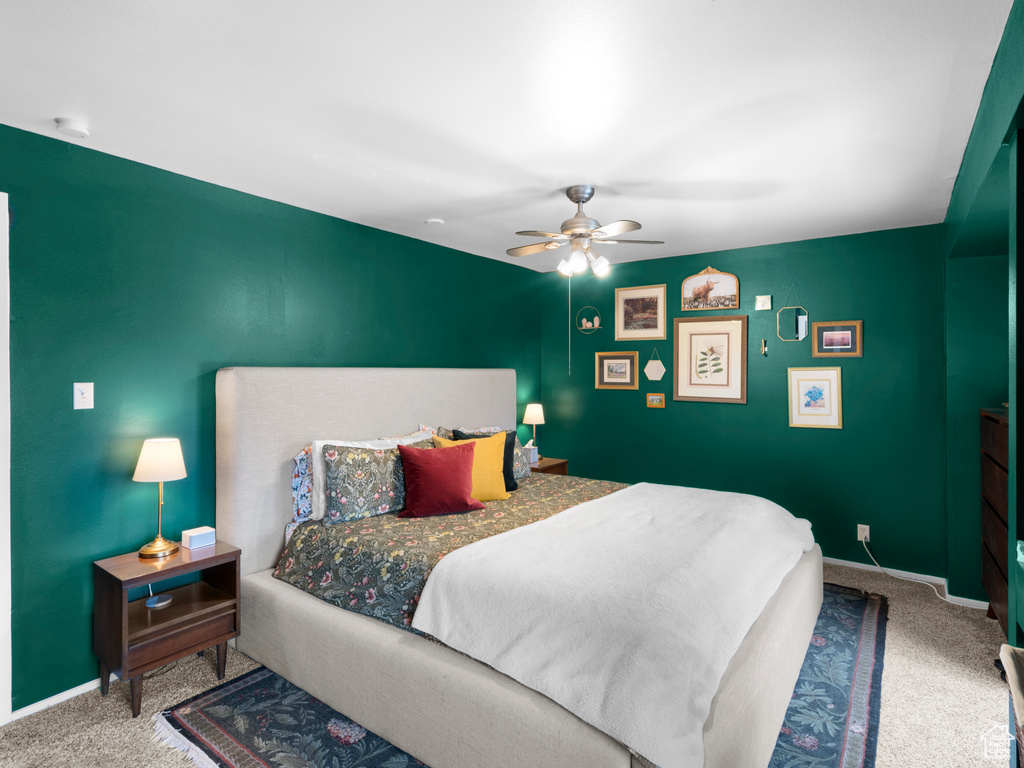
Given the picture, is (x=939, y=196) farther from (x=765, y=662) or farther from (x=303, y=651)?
(x=303, y=651)

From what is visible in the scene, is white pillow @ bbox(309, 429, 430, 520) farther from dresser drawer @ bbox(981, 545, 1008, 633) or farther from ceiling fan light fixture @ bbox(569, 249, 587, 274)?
dresser drawer @ bbox(981, 545, 1008, 633)

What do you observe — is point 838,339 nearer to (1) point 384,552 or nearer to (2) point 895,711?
(2) point 895,711

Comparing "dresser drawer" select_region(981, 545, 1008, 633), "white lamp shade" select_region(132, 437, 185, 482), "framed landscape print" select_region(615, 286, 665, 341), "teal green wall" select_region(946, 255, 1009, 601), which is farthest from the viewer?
"framed landscape print" select_region(615, 286, 665, 341)

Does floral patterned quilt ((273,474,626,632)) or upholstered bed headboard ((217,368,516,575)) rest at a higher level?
upholstered bed headboard ((217,368,516,575))

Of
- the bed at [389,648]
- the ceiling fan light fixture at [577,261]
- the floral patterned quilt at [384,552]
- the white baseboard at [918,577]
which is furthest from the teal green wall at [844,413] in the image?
the ceiling fan light fixture at [577,261]

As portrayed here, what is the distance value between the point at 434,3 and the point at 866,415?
3976 millimetres

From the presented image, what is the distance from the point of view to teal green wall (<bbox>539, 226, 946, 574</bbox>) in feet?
12.8

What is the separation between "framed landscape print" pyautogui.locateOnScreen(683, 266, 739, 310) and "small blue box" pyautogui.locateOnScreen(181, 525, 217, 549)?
3.91 meters

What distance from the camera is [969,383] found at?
137 inches

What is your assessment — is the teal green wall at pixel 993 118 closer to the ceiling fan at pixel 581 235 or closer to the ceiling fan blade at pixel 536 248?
the ceiling fan at pixel 581 235

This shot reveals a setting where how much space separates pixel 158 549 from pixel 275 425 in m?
0.80

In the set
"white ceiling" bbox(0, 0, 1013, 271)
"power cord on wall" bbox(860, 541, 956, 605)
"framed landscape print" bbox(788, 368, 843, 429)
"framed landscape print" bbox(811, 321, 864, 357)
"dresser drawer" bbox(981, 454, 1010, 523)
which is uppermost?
"white ceiling" bbox(0, 0, 1013, 271)

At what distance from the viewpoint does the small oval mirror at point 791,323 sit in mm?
4309

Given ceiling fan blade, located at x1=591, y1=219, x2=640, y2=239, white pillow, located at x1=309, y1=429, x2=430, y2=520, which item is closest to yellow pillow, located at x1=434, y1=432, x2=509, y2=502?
white pillow, located at x1=309, y1=429, x2=430, y2=520
